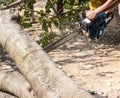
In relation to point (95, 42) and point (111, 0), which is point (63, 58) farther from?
point (111, 0)

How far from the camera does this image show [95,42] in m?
6.04

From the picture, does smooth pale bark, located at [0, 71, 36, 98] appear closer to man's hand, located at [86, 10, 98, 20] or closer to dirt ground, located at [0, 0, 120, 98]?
man's hand, located at [86, 10, 98, 20]

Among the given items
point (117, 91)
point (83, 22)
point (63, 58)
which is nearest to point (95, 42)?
point (63, 58)

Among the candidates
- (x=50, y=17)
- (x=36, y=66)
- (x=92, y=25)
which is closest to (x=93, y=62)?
(x=50, y=17)

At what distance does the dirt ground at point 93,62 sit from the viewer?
167 inches

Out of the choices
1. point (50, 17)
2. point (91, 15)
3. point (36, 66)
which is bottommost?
point (50, 17)

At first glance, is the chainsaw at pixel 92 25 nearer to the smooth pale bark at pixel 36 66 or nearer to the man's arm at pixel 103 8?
the man's arm at pixel 103 8

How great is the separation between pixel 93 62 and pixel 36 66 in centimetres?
283

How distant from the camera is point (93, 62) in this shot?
199 inches

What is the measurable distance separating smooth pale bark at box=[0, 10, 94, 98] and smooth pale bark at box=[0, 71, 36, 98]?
387mm

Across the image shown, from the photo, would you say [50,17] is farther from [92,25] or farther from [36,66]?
[36,66]

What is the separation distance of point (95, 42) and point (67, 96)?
401 cm

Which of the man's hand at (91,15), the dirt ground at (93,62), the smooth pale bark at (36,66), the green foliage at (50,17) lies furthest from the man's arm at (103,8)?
the green foliage at (50,17)

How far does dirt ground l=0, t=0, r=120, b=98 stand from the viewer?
4.23 metres
